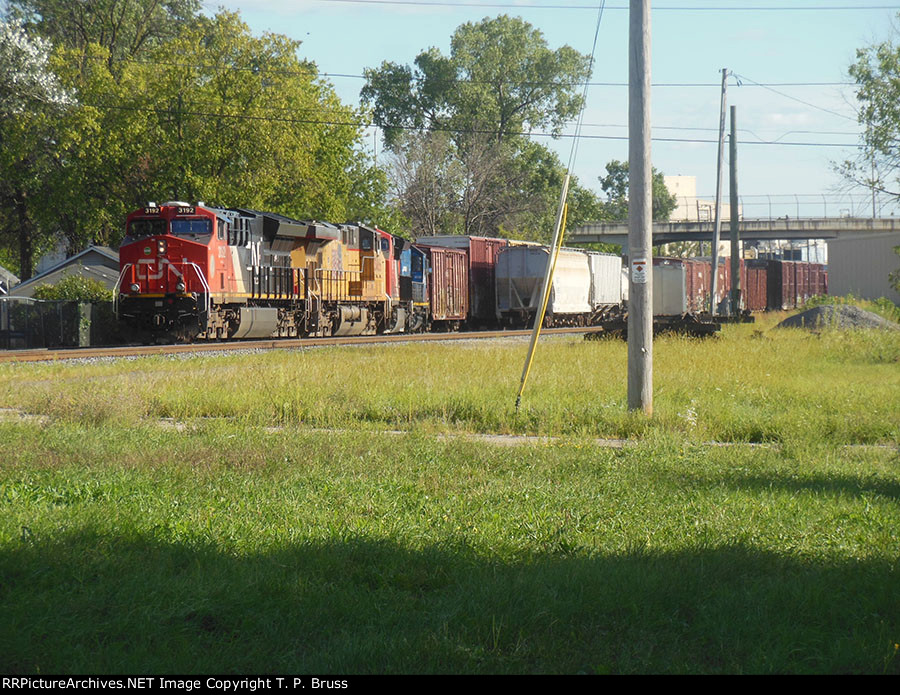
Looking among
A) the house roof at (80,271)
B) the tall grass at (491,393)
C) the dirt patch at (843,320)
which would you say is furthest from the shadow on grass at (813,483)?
the house roof at (80,271)

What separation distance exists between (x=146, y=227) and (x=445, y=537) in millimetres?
22116

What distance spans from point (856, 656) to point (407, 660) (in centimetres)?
188

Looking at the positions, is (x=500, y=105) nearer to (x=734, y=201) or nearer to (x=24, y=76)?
(x=734, y=201)

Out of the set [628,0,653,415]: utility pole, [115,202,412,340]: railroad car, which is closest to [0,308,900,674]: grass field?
[628,0,653,415]: utility pole

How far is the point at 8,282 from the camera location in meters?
47.2

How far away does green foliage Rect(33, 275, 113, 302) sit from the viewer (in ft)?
96.1

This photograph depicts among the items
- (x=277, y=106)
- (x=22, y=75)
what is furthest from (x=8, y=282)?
(x=277, y=106)

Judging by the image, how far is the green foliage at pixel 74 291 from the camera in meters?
29.3

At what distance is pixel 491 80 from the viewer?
71250 mm

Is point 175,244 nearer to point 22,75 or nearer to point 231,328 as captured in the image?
point 231,328

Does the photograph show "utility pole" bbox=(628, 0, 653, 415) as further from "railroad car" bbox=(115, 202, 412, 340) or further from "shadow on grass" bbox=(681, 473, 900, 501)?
"railroad car" bbox=(115, 202, 412, 340)

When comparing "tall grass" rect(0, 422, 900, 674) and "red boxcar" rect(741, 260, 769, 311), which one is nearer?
"tall grass" rect(0, 422, 900, 674)

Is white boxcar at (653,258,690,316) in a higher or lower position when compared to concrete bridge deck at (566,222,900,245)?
lower

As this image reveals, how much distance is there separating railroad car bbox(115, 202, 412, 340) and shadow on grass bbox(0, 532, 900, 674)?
2034 centimetres
